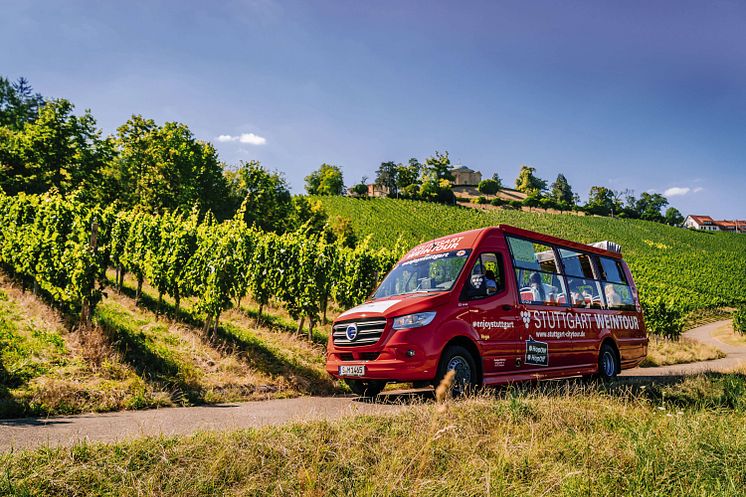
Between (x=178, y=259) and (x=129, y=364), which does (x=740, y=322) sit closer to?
(x=178, y=259)

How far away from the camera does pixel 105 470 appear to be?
10.6ft

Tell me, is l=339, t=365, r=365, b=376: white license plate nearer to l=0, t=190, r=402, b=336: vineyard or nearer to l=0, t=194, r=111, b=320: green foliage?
l=0, t=190, r=402, b=336: vineyard

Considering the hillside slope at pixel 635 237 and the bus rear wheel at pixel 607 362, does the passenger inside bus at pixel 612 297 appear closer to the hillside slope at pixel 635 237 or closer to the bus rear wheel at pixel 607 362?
the bus rear wheel at pixel 607 362

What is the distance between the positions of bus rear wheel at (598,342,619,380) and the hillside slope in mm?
46101

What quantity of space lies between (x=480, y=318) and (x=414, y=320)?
48.1 inches

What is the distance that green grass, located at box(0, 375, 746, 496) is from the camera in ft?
10.5

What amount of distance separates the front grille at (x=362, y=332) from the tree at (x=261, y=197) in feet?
145

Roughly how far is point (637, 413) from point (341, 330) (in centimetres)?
431

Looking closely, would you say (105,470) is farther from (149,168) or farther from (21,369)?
(149,168)

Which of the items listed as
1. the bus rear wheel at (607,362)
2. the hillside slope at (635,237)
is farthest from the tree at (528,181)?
the bus rear wheel at (607,362)

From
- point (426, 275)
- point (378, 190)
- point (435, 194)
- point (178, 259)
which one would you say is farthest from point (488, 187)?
point (426, 275)

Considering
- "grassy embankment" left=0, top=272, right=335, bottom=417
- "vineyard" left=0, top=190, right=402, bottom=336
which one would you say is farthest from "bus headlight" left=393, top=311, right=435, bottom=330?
"vineyard" left=0, top=190, right=402, bottom=336

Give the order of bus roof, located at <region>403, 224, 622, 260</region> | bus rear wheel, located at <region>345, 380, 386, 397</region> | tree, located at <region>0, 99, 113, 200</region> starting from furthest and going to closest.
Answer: tree, located at <region>0, 99, 113, 200</region> → bus rear wheel, located at <region>345, 380, 386, 397</region> → bus roof, located at <region>403, 224, 622, 260</region>

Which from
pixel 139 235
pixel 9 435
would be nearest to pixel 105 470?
pixel 9 435
